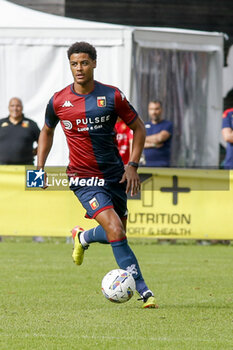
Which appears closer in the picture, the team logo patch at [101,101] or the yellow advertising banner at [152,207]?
the team logo patch at [101,101]

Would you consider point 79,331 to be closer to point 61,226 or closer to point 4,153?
point 61,226

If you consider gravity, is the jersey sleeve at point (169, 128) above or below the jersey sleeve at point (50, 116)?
below

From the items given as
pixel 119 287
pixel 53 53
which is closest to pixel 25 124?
pixel 53 53

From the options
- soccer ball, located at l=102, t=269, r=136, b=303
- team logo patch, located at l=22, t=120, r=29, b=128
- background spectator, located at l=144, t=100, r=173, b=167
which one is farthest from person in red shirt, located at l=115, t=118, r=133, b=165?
soccer ball, located at l=102, t=269, r=136, b=303

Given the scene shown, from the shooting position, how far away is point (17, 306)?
802 cm

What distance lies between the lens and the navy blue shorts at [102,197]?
26.2 feet

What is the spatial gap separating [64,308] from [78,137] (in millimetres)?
1509

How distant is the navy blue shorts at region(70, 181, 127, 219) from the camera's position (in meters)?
8.00

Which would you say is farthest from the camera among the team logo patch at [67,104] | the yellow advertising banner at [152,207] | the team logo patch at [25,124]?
the team logo patch at [25,124]

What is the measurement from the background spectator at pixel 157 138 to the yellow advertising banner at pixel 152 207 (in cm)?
99

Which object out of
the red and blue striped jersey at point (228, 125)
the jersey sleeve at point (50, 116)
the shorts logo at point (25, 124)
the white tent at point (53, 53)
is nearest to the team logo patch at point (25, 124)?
the shorts logo at point (25, 124)

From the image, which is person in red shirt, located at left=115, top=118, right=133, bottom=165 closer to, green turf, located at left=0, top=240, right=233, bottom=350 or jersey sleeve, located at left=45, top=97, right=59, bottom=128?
green turf, located at left=0, top=240, right=233, bottom=350

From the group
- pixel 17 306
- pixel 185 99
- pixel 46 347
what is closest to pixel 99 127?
pixel 17 306

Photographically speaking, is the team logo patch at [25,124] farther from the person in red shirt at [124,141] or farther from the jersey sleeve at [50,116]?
the jersey sleeve at [50,116]
